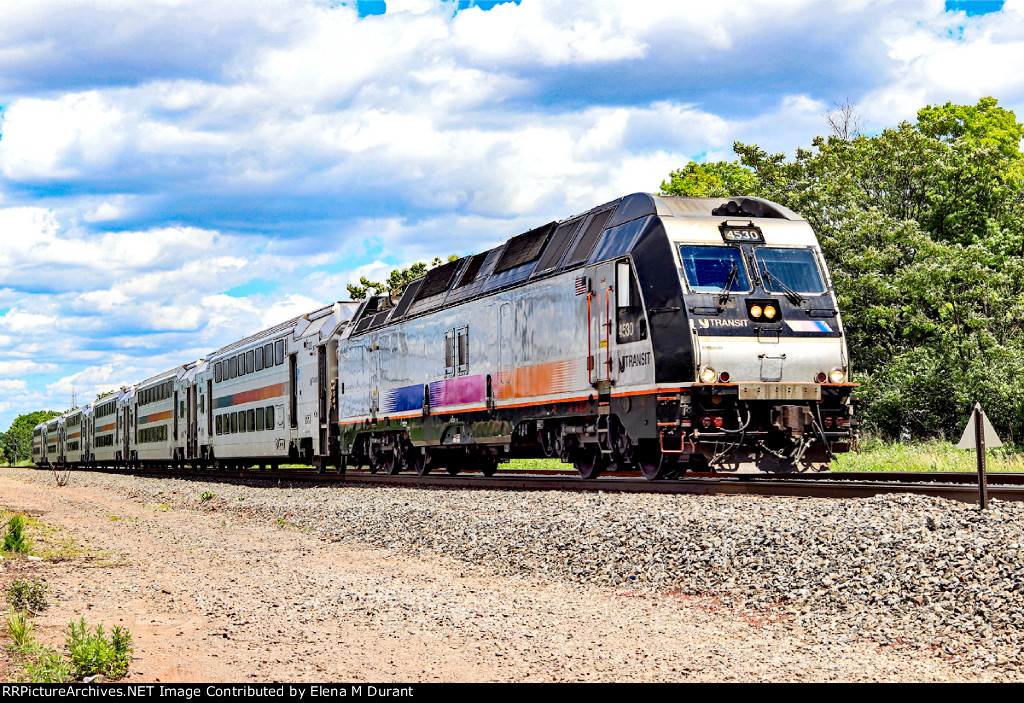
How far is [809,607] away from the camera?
328 inches

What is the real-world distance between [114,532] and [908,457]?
52.7ft

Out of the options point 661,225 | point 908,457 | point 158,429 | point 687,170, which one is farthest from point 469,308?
point 158,429

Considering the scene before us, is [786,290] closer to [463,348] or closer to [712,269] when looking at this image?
[712,269]

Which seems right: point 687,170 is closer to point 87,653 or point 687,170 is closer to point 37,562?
point 37,562

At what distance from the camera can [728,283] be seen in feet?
46.4

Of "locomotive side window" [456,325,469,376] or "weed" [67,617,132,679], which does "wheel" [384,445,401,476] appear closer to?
"locomotive side window" [456,325,469,376]

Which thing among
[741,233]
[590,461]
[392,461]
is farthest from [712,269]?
[392,461]

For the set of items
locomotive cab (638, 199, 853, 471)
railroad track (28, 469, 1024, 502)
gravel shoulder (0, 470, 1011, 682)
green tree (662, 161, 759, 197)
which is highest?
green tree (662, 161, 759, 197)

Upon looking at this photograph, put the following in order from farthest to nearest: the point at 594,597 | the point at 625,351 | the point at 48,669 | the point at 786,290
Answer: the point at 625,351, the point at 786,290, the point at 594,597, the point at 48,669

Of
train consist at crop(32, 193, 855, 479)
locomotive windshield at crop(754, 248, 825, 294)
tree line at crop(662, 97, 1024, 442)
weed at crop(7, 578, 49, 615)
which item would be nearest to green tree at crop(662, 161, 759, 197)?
tree line at crop(662, 97, 1024, 442)

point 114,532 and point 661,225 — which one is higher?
point 661,225

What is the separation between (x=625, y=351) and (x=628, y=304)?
70cm

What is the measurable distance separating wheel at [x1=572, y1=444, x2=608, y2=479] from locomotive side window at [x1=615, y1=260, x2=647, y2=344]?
2643 millimetres

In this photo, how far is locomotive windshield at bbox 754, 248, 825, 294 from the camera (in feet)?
47.4
